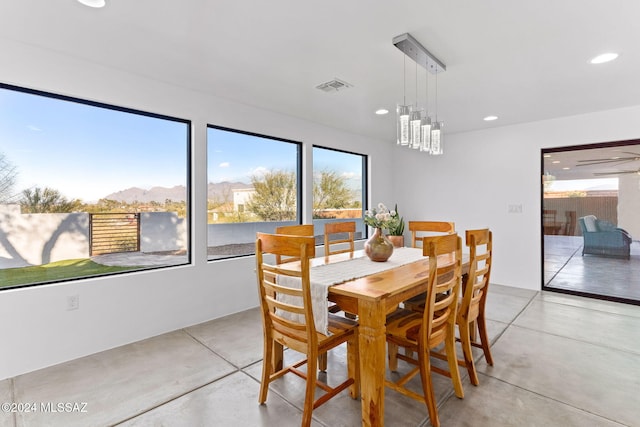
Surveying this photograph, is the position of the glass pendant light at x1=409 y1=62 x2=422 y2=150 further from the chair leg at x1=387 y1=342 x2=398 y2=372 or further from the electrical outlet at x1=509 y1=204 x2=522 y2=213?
A: the electrical outlet at x1=509 y1=204 x2=522 y2=213

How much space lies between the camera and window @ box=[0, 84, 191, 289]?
2.39 metres

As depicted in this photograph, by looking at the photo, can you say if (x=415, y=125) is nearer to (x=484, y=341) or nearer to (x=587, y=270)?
(x=484, y=341)

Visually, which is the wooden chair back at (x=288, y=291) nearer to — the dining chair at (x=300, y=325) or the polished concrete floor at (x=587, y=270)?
the dining chair at (x=300, y=325)

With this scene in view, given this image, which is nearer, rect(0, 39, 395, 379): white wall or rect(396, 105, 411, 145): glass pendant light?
rect(0, 39, 395, 379): white wall

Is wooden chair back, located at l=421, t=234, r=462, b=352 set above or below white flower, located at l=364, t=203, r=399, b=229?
below

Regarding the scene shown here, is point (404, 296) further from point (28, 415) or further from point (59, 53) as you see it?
point (59, 53)

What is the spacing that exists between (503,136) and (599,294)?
246 cm

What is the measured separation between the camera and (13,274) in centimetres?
237

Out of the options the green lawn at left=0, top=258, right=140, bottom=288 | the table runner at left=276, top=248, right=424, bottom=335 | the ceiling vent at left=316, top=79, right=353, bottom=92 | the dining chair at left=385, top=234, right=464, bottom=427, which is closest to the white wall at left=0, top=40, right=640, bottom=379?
the green lawn at left=0, top=258, right=140, bottom=288

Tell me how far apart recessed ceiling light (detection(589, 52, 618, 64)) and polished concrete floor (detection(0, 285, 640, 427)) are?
7.89ft

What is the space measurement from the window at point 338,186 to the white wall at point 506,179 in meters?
1.17

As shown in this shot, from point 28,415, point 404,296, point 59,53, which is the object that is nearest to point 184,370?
→ point 28,415

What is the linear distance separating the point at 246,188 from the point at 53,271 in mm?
1995

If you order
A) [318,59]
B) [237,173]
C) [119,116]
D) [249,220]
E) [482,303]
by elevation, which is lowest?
[482,303]
